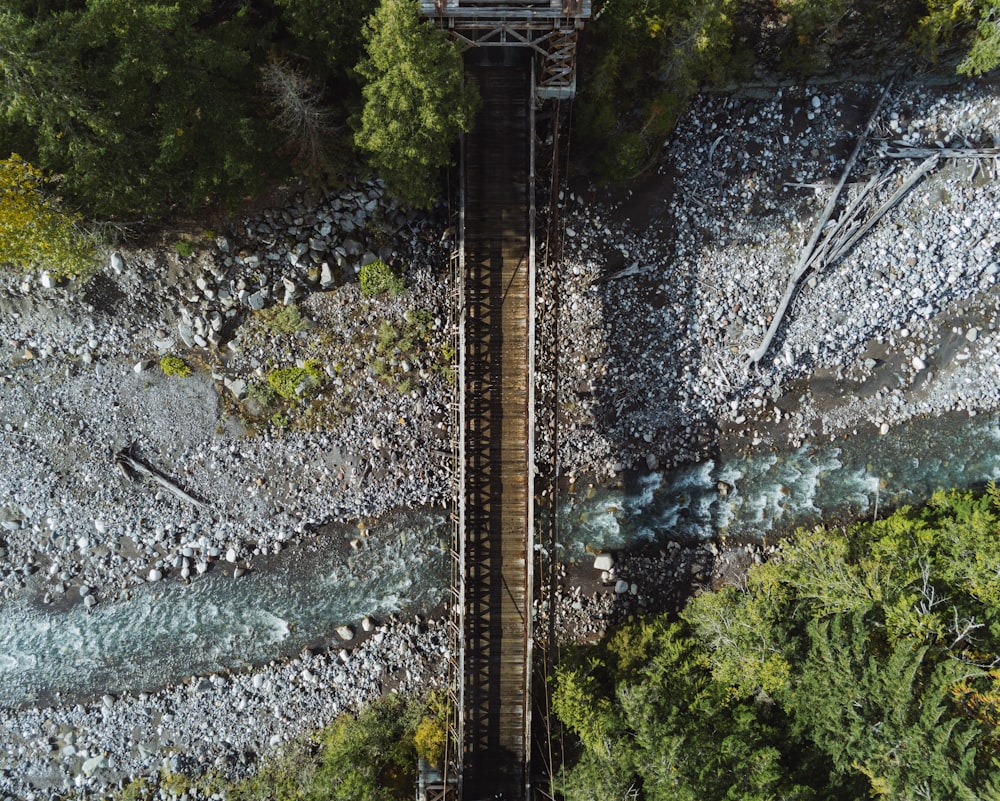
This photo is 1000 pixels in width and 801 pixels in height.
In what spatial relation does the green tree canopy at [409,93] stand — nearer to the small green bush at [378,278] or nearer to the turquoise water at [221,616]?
the small green bush at [378,278]

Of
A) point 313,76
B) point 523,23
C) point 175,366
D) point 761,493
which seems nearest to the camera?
point 523,23

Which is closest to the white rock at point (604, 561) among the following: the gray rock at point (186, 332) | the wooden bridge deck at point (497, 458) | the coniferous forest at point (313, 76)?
the wooden bridge deck at point (497, 458)

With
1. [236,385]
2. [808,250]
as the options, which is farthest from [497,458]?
[808,250]

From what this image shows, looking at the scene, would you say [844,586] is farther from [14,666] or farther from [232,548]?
[14,666]

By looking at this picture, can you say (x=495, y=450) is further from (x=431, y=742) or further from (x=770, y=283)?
(x=770, y=283)

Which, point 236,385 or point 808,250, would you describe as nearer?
point 236,385

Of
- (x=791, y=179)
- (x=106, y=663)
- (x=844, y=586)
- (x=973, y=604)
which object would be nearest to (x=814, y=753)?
(x=844, y=586)
